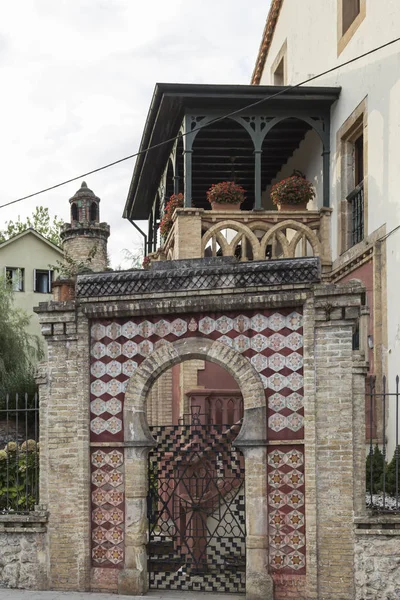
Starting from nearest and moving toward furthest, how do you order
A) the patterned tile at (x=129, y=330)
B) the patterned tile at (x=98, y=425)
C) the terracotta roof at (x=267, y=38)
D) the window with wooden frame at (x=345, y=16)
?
the patterned tile at (x=98, y=425)
the patterned tile at (x=129, y=330)
the window with wooden frame at (x=345, y=16)
the terracotta roof at (x=267, y=38)

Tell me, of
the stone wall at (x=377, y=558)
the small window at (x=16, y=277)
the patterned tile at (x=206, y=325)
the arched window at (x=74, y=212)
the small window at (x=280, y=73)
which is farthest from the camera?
the small window at (x=16, y=277)

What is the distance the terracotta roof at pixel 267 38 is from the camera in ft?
80.5

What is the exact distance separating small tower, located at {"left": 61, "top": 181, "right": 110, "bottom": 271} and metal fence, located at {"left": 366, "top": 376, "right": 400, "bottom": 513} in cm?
2457

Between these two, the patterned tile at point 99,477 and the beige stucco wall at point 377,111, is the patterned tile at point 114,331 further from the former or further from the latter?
the beige stucco wall at point 377,111

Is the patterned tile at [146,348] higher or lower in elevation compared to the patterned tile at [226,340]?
lower

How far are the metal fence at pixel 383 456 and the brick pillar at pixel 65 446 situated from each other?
12.0 feet

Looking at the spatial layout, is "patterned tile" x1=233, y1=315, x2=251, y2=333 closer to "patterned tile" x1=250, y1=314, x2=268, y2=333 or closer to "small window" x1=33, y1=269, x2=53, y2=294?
"patterned tile" x1=250, y1=314, x2=268, y2=333

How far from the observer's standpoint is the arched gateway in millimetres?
11414

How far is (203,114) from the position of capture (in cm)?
1756

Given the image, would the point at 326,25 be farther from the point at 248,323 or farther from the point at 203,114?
the point at 248,323

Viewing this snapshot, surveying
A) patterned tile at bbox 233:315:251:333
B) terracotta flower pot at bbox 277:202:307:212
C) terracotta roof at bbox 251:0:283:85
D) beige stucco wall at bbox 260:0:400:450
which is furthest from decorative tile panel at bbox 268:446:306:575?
terracotta roof at bbox 251:0:283:85

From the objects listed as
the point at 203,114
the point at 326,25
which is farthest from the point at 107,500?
the point at 326,25

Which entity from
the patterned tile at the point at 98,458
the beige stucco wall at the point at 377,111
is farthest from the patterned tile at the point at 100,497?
the beige stucco wall at the point at 377,111

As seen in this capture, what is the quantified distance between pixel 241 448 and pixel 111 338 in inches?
89.7
